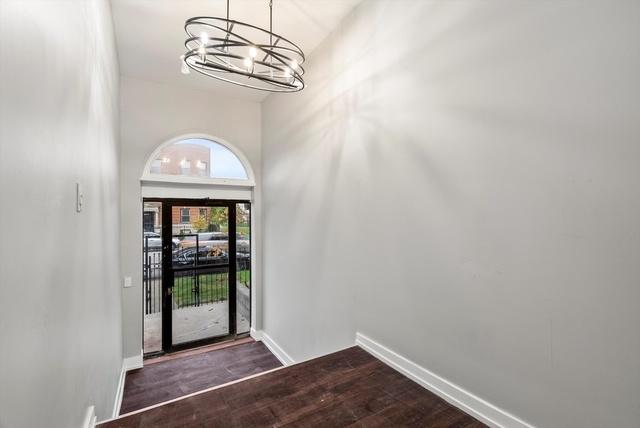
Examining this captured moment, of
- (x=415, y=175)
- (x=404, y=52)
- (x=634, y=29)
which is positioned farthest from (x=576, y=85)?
(x=404, y=52)

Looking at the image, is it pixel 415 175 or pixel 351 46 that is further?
pixel 351 46

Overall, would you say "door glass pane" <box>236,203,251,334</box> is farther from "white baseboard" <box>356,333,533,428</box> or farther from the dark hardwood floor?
"white baseboard" <box>356,333,533,428</box>

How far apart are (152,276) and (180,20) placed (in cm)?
325

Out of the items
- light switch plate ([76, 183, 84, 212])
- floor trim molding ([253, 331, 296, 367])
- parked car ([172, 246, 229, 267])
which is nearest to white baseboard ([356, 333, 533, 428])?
floor trim molding ([253, 331, 296, 367])

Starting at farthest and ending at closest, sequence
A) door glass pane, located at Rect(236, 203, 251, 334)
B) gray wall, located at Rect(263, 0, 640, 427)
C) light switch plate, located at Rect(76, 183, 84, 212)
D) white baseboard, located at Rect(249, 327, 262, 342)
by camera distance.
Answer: door glass pane, located at Rect(236, 203, 251, 334)
white baseboard, located at Rect(249, 327, 262, 342)
light switch plate, located at Rect(76, 183, 84, 212)
gray wall, located at Rect(263, 0, 640, 427)

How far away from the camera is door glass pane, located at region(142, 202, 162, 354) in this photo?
4.11 meters

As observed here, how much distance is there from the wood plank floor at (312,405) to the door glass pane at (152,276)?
2963 mm

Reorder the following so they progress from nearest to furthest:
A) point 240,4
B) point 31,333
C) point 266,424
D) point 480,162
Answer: point 31,333 < point 266,424 < point 480,162 < point 240,4

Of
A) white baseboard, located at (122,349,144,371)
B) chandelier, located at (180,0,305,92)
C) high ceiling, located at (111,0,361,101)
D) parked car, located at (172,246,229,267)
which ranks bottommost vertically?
white baseboard, located at (122,349,144,371)

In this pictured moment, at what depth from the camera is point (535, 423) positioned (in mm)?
1351

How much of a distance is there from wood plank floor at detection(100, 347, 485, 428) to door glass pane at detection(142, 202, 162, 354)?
2963 millimetres

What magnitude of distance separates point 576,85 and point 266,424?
82.9 inches

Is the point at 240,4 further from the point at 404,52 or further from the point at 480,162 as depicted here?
the point at 480,162

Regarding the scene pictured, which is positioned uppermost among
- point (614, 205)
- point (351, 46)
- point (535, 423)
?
point (351, 46)
